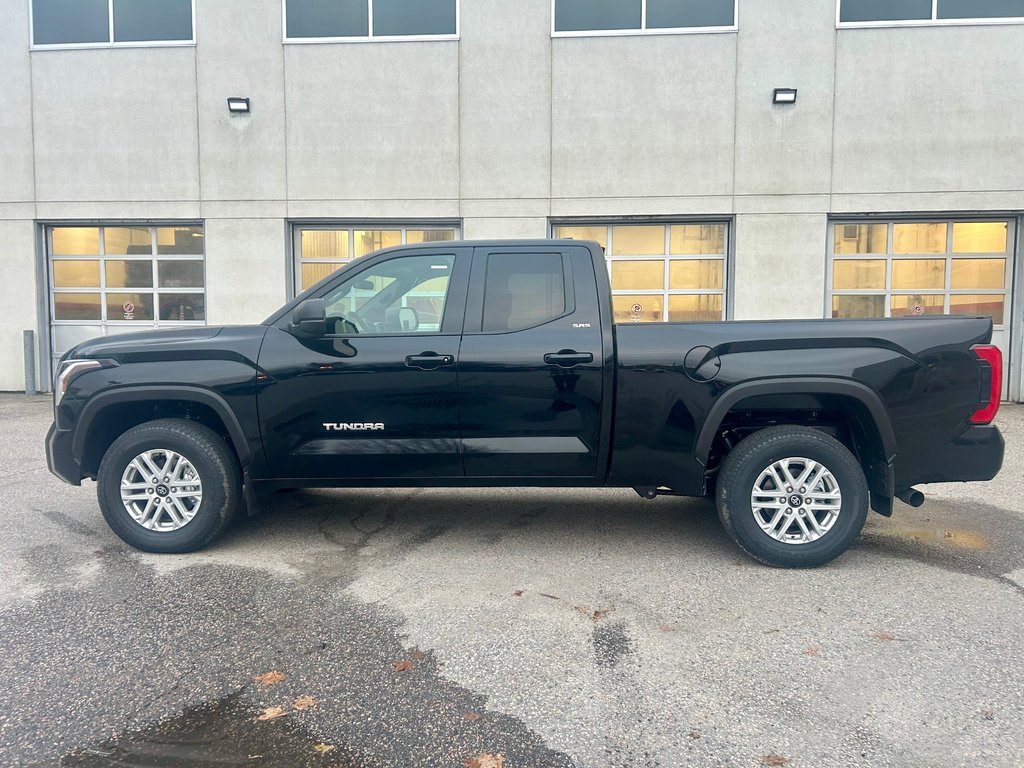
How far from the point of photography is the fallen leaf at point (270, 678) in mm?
2877

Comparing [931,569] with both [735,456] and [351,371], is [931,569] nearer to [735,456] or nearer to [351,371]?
[735,456]

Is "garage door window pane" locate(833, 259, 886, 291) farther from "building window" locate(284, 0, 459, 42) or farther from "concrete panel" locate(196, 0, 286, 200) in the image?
"concrete panel" locate(196, 0, 286, 200)

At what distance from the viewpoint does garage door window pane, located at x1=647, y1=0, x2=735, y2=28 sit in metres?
10.8

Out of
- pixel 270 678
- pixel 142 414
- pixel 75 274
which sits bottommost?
pixel 270 678

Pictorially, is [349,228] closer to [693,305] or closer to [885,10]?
[693,305]

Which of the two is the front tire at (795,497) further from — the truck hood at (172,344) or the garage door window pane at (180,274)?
the garage door window pane at (180,274)

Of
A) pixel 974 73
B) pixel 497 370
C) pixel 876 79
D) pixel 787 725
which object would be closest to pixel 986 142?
pixel 974 73

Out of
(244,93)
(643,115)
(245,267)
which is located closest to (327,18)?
(244,93)

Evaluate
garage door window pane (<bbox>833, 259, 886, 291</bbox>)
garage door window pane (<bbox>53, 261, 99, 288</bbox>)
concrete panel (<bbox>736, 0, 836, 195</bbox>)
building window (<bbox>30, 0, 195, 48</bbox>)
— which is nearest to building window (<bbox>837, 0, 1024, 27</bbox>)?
concrete panel (<bbox>736, 0, 836, 195</bbox>)

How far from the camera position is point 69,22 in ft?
38.2

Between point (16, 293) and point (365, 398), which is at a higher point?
point (16, 293)

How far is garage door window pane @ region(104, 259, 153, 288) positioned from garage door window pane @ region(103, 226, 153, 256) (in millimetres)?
169

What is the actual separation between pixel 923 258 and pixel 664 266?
13.1 ft

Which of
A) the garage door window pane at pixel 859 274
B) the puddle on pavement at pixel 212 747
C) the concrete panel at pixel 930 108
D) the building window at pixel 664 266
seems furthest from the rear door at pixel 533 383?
the concrete panel at pixel 930 108
